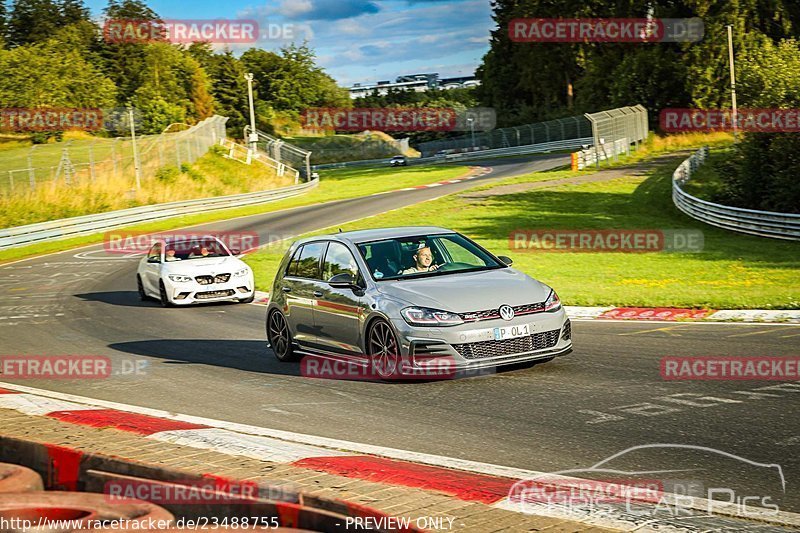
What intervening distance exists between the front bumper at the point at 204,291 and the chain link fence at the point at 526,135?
6739 centimetres

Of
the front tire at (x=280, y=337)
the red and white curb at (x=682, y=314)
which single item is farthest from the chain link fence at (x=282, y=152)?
the front tire at (x=280, y=337)

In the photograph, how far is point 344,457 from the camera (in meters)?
7.42

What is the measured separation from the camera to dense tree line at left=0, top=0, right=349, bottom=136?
84312 millimetres

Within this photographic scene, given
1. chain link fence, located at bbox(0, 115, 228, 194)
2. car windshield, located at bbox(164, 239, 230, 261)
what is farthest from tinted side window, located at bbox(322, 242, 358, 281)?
chain link fence, located at bbox(0, 115, 228, 194)

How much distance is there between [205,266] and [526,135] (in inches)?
2970

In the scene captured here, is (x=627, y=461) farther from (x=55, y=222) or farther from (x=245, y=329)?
(x=55, y=222)

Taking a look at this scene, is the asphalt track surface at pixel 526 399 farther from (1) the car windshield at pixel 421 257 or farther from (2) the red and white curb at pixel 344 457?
(1) the car windshield at pixel 421 257

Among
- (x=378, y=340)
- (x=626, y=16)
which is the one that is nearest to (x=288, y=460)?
(x=378, y=340)

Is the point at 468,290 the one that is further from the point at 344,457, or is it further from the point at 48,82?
the point at 48,82

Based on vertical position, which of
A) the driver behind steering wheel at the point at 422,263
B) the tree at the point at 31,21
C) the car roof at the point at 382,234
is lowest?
the driver behind steering wheel at the point at 422,263

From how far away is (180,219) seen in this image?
4756cm

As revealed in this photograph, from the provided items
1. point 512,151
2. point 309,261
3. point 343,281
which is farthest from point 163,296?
point 512,151

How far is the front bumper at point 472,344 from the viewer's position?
10.6 meters

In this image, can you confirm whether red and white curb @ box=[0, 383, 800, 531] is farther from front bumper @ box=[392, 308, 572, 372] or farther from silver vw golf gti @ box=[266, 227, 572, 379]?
silver vw golf gti @ box=[266, 227, 572, 379]
